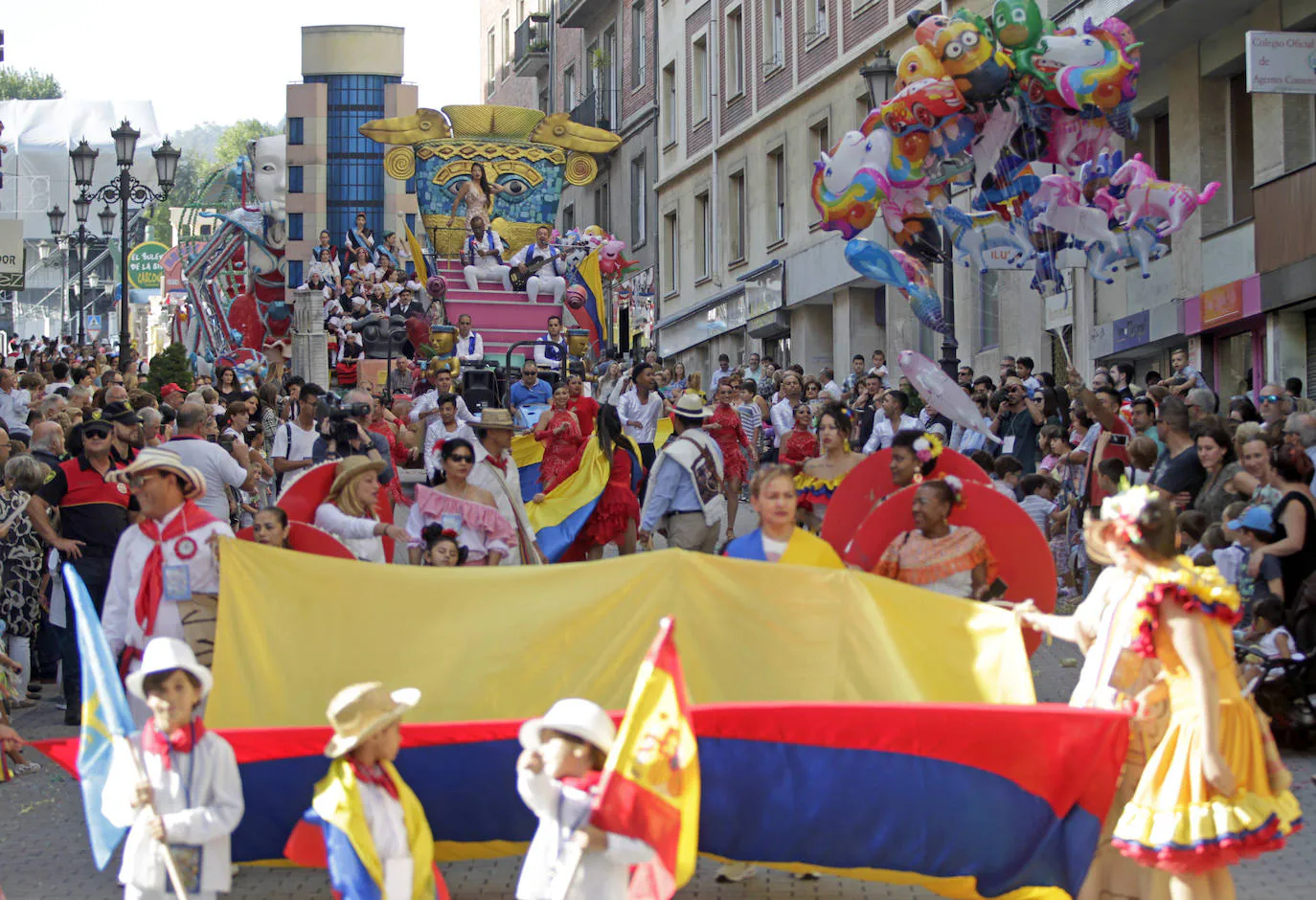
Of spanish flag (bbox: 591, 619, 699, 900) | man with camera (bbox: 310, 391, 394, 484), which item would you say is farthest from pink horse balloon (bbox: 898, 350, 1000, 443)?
spanish flag (bbox: 591, 619, 699, 900)

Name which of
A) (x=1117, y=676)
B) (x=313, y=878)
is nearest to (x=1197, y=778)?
(x=1117, y=676)

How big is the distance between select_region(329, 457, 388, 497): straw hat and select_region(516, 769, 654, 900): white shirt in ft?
13.4

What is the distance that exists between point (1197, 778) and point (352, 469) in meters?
4.86

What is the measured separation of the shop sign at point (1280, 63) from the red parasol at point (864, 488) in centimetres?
996

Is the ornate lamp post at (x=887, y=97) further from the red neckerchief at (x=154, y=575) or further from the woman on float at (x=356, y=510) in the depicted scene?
the red neckerchief at (x=154, y=575)

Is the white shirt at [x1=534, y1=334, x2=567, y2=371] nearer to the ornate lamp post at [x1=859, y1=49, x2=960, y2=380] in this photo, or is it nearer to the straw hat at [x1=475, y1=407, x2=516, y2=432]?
the ornate lamp post at [x1=859, y1=49, x2=960, y2=380]

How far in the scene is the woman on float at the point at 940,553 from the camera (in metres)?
8.34

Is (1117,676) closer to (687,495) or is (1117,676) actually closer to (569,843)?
(569,843)

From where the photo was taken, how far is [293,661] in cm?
747

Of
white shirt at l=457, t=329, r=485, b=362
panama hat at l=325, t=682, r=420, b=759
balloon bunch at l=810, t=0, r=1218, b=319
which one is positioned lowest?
panama hat at l=325, t=682, r=420, b=759

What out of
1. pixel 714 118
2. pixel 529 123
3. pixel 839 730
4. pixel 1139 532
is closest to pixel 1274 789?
pixel 1139 532

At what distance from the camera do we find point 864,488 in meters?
9.66

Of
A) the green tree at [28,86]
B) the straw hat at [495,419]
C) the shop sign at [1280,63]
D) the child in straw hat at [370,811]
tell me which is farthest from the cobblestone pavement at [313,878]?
the green tree at [28,86]

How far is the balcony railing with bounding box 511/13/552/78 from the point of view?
58531mm
